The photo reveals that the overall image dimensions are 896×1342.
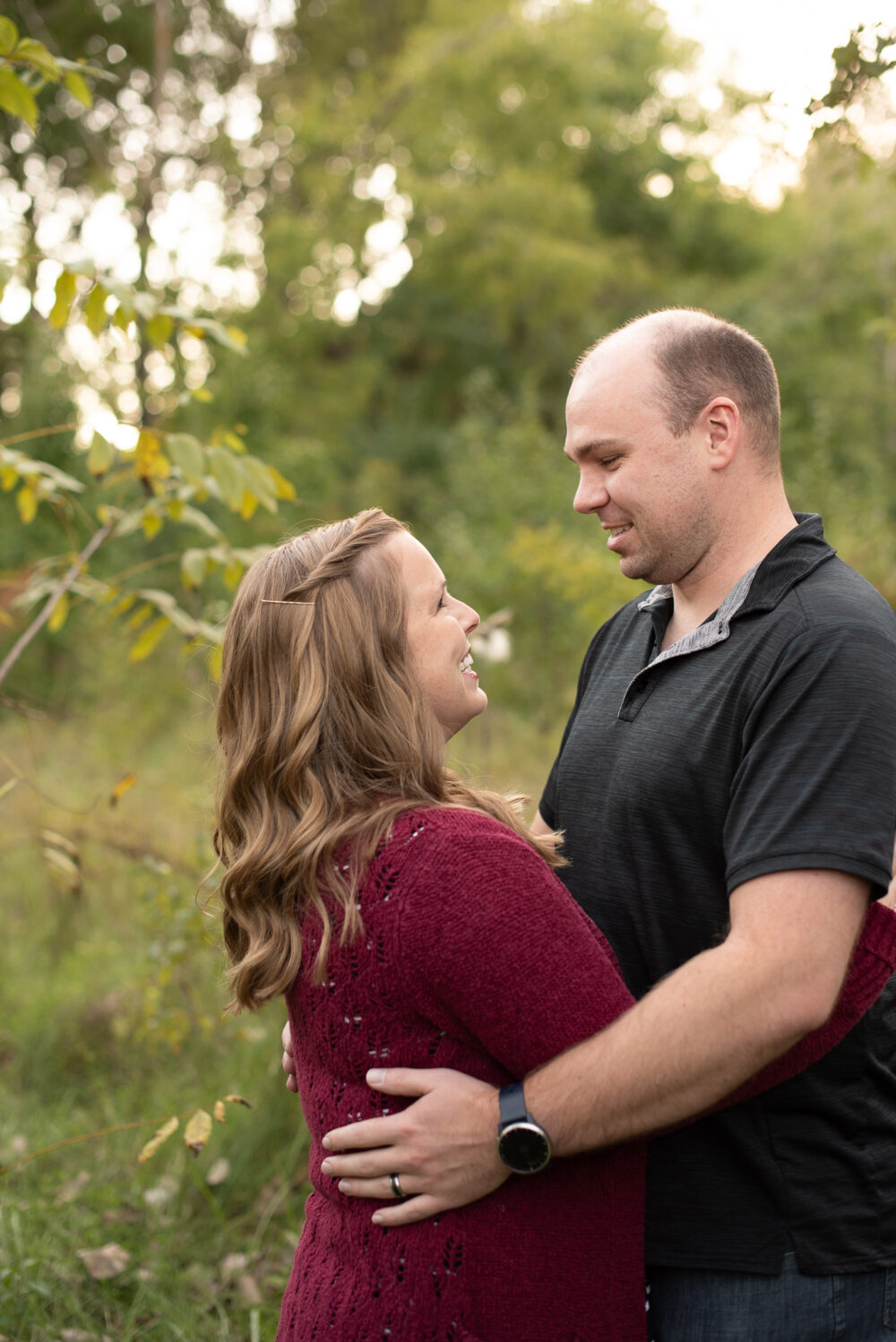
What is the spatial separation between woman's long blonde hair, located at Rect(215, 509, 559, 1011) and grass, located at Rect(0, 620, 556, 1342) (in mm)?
520

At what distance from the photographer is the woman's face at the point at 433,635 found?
1.69m

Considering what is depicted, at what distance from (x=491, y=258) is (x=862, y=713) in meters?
16.1

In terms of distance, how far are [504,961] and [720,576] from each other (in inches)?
32.0

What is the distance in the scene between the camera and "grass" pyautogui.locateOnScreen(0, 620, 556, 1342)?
2.81m

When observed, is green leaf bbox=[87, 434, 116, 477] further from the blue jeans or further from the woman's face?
the blue jeans

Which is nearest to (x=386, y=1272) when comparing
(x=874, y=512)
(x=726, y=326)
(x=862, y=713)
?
(x=862, y=713)

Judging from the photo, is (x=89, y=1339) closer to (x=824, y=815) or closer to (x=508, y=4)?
(x=824, y=815)

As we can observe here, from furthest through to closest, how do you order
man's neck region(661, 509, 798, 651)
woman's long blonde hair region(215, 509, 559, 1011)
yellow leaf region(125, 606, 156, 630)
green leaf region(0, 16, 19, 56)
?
yellow leaf region(125, 606, 156, 630), green leaf region(0, 16, 19, 56), man's neck region(661, 509, 798, 651), woman's long blonde hair region(215, 509, 559, 1011)

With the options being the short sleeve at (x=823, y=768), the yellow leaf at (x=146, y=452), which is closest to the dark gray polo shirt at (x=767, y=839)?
the short sleeve at (x=823, y=768)

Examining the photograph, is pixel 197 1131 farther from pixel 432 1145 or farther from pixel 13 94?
pixel 13 94

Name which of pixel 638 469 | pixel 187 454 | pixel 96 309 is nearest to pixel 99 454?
pixel 187 454

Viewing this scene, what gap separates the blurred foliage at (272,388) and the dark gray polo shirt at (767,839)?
1.33m

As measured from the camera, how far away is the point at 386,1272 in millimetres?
1493

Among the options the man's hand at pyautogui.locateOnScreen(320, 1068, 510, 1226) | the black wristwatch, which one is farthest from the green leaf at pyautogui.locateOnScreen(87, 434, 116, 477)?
the black wristwatch
